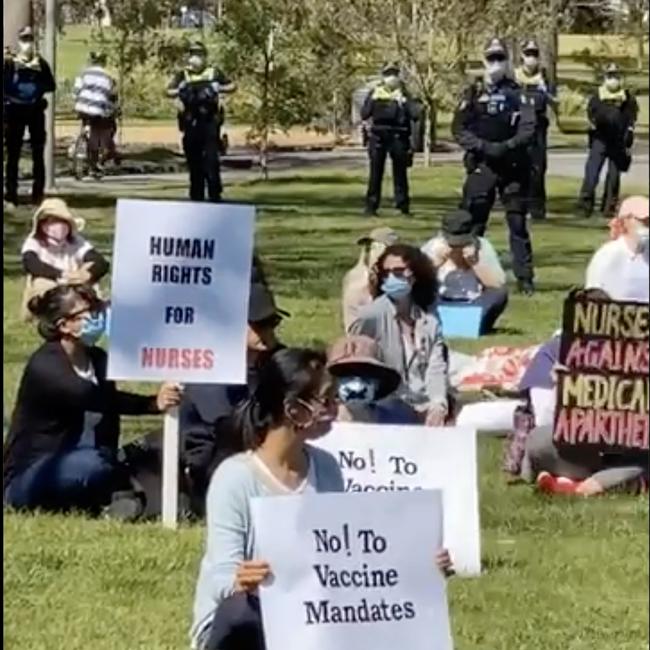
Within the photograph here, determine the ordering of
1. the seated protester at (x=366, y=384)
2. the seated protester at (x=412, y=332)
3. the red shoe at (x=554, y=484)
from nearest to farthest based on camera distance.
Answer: the seated protester at (x=366, y=384) → the seated protester at (x=412, y=332) → the red shoe at (x=554, y=484)

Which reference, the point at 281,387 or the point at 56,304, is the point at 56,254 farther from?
the point at 281,387

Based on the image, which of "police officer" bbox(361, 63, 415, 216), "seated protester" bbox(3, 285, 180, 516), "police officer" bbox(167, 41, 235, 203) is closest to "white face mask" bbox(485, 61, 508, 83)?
"police officer" bbox(361, 63, 415, 216)

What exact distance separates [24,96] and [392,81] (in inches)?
40.4

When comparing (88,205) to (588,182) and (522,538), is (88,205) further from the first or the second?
(522,538)

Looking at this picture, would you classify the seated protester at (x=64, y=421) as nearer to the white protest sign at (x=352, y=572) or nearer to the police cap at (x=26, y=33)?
the police cap at (x=26, y=33)

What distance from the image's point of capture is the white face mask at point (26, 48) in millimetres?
6422

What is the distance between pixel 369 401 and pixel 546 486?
138 centimetres

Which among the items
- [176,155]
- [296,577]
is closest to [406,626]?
[296,577]

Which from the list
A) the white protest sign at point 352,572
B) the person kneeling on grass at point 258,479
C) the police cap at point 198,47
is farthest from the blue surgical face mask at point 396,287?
the white protest sign at point 352,572

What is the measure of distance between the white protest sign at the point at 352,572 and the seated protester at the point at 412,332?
218 cm

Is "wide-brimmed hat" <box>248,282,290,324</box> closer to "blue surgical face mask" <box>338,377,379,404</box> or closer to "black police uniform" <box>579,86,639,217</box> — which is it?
"blue surgical face mask" <box>338,377,379,404</box>

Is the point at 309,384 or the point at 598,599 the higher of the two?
the point at 309,384

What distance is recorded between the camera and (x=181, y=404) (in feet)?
25.2

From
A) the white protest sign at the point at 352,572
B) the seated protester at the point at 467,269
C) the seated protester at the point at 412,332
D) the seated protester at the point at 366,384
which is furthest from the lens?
the seated protester at the point at 412,332
